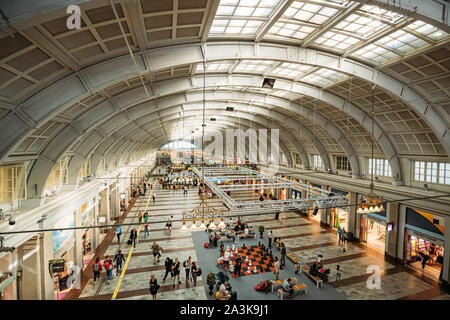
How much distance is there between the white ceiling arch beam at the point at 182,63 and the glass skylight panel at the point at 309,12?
1.59 metres

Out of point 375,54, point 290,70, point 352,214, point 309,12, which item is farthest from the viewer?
point 352,214

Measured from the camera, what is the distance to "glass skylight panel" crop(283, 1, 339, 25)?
23.5 ft

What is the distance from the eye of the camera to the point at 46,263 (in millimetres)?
9156

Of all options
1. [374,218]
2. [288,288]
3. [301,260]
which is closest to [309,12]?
[288,288]

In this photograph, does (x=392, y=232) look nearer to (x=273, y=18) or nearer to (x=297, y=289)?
(x=297, y=289)

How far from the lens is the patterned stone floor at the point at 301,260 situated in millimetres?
10500

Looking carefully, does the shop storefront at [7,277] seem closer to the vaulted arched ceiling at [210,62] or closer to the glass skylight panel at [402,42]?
the vaulted arched ceiling at [210,62]

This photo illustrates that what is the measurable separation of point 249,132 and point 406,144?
18843 mm


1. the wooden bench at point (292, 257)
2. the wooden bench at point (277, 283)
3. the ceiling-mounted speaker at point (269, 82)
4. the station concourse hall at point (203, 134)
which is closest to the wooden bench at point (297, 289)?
the station concourse hall at point (203, 134)

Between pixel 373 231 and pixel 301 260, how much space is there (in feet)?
26.3

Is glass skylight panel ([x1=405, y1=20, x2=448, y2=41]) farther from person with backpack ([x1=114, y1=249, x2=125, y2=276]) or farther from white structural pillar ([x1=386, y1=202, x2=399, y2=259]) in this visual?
person with backpack ([x1=114, y1=249, x2=125, y2=276])

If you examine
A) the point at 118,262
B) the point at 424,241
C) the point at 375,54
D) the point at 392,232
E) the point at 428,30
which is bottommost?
the point at 118,262

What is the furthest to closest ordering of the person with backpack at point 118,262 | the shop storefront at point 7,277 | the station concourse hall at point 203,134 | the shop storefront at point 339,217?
the shop storefront at point 339,217
the person with backpack at point 118,262
the shop storefront at point 7,277
the station concourse hall at point 203,134
